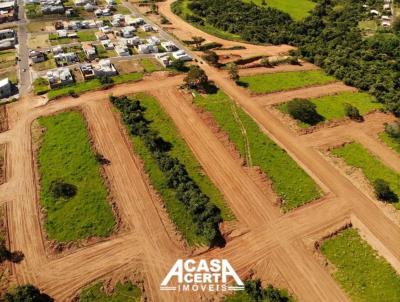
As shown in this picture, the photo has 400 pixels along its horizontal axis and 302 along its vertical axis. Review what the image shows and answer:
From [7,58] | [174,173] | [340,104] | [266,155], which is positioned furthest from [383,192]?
[7,58]

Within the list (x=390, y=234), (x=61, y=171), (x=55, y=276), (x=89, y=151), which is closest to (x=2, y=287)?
(x=55, y=276)

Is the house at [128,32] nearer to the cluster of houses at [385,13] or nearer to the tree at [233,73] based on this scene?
the tree at [233,73]

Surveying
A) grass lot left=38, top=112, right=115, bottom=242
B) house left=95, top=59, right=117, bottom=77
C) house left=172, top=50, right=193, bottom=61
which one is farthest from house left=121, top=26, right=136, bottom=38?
grass lot left=38, top=112, right=115, bottom=242

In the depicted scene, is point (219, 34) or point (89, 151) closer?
point (89, 151)

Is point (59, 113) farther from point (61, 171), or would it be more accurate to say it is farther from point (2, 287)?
point (2, 287)

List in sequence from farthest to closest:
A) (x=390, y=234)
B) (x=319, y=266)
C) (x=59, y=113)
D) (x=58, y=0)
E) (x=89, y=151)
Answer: (x=58, y=0) < (x=59, y=113) < (x=89, y=151) < (x=390, y=234) < (x=319, y=266)

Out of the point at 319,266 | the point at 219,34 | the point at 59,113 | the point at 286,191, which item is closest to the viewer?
the point at 319,266

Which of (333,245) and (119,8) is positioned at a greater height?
(119,8)

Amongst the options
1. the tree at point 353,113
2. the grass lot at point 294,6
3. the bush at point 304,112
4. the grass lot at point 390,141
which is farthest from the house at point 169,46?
the grass lot at point 390,141
